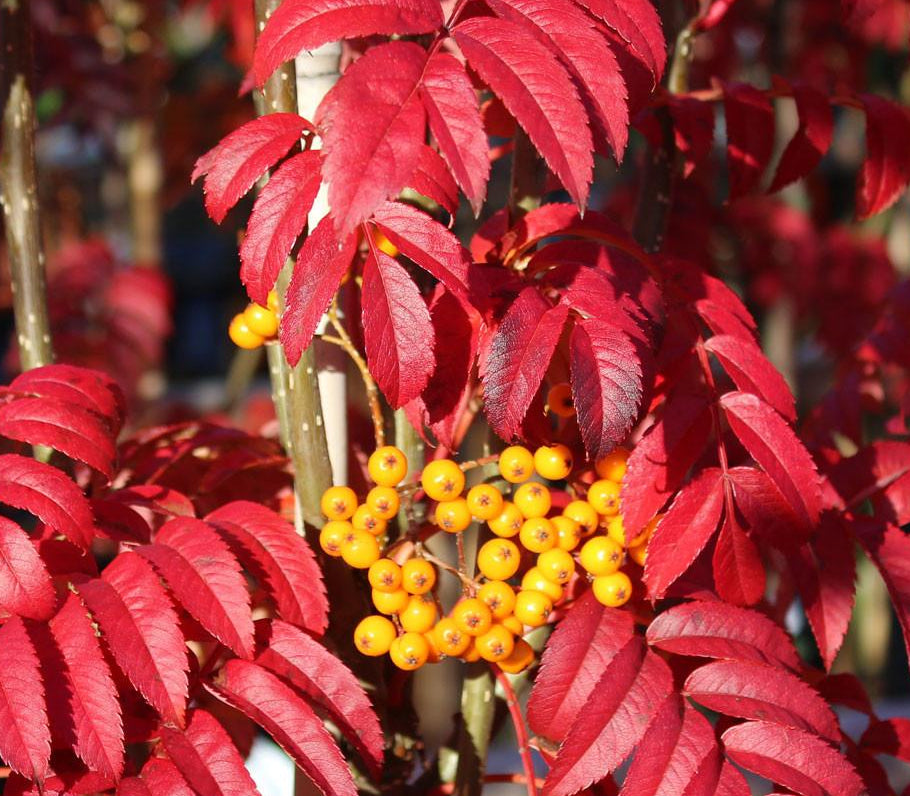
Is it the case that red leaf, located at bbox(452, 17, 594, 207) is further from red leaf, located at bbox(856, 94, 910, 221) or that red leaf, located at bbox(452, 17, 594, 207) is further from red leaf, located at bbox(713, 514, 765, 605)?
red leaf, located at bbox(856, 94, 910, 221)

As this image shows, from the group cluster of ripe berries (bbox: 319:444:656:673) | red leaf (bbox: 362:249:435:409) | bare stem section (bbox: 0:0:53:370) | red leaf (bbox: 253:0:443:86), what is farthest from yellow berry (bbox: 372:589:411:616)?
bare stem section (bbox: 0:0:53:370)

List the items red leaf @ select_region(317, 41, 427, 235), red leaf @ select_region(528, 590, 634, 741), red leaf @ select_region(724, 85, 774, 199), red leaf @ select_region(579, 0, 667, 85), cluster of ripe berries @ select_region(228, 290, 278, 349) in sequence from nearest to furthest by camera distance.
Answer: red leaf @ select_region(317, 41, 427, 235) → red leaf @ select_region(579, 0, 667, 85) → red leaf @ select_region(528, 590, 634, 741) → cluster of ripe berries @ select_region(228, 290, 278, 349) → red leaf @ select_region(724, 85, 774, 199)

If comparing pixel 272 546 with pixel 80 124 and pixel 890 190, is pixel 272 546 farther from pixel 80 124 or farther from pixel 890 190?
pixel 80 124

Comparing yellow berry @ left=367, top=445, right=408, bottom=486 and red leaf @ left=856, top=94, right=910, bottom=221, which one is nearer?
yellow berry @ left=367, top=445, right=408, bottom=486

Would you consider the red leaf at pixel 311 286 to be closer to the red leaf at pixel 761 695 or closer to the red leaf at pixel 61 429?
the red leaf at pixel 61 429

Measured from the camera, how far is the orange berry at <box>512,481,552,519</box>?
32.0 inches

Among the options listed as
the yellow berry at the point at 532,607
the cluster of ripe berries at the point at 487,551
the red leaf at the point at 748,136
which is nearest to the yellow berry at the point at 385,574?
the cluster of ripe berries at the point at 487,551

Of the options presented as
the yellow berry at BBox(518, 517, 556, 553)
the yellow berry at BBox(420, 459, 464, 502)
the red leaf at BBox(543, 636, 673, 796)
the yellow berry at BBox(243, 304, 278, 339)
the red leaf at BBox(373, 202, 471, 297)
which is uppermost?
the red leaf at BBox(373, 202, 471, 297)

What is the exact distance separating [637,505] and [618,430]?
10 cm

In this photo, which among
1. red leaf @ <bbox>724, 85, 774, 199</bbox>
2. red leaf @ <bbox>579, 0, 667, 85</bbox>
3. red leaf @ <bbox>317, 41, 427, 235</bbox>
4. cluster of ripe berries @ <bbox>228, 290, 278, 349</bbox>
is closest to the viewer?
red leaf @ <bbox>317, 41, 427, 235</bbox>

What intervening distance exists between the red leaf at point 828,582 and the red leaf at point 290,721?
1.45 feet

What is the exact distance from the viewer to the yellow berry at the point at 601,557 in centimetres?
79

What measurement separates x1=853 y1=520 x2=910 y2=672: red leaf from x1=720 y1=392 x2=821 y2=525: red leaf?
0.18 m

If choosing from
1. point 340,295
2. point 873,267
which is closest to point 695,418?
point 340,295
